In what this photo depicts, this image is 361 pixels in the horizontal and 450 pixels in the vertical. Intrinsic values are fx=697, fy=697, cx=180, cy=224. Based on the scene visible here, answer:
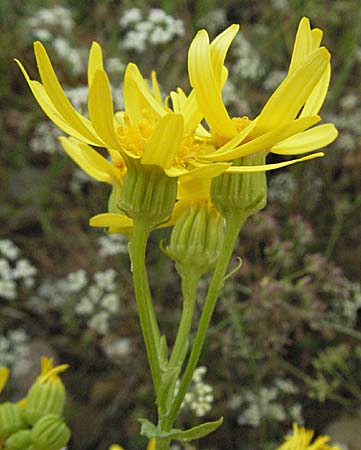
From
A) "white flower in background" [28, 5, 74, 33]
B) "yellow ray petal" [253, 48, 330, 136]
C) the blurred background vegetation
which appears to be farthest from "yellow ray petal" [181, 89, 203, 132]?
"white flower in background" [28, 5, 74, 33]

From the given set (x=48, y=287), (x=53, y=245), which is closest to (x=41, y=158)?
(x=53, y=245)

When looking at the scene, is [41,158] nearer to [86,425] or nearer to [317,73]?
[86,425]

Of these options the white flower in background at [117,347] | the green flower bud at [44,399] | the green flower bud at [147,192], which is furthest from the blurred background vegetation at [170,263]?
the green flower bud at [147,192]

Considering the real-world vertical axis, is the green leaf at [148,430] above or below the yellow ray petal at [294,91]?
below

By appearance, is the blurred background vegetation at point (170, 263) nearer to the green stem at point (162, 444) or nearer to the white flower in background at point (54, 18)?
the white flower in background at point (54, 18)

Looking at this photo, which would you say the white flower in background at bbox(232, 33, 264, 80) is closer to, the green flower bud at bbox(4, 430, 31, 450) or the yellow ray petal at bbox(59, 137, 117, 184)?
the yellow ray petal at bbox(59, 137, 117, 184)

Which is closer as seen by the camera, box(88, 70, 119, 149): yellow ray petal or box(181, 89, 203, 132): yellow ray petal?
box(88, 70, 119, 149): yellow ray petal
